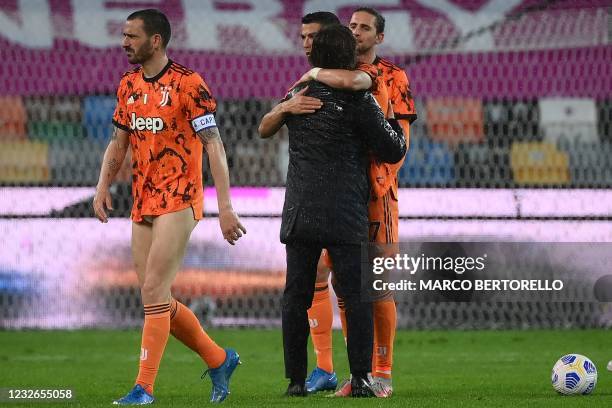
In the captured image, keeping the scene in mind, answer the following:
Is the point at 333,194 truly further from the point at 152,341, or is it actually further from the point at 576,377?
the point at 576,377

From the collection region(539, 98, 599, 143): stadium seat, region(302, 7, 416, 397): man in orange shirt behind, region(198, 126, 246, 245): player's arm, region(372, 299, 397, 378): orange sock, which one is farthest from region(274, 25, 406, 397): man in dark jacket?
region(539, 98, 599, 143): stadium seat

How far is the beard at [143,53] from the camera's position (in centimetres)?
555

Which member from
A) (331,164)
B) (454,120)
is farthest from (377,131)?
(454,120)

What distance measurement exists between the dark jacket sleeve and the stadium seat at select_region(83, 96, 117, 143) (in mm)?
5465

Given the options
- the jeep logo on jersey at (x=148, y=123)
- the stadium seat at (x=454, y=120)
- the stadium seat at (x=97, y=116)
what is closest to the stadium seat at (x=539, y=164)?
the stadium seat at (x=454, y=120)

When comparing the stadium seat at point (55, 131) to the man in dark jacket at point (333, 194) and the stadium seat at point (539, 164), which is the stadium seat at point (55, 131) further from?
the man in dark jacket at point (333, 194)

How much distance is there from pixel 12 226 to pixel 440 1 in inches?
156

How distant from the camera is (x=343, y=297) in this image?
5.34 metres

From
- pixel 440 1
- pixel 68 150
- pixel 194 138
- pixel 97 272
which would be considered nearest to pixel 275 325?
pixel 97 272

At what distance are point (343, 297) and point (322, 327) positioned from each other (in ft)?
2.73

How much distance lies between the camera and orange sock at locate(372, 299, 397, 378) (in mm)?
5672

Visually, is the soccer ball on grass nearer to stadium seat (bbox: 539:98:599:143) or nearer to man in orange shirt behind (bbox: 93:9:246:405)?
man in orange shirt behind (bbox: 93:9:246:405)

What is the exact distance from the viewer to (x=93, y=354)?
8562 mm

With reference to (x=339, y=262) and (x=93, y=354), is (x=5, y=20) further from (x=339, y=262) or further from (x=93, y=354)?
(x=339, y=262)
